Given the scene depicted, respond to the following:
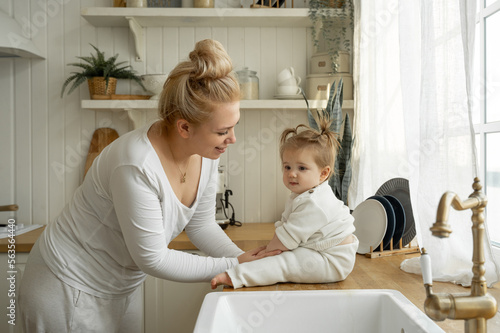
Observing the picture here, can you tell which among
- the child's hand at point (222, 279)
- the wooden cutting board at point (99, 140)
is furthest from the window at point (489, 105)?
the wooden cutting board at point (99, 140)

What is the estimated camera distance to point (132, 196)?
1104mm

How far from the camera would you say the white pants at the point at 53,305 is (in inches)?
50.5

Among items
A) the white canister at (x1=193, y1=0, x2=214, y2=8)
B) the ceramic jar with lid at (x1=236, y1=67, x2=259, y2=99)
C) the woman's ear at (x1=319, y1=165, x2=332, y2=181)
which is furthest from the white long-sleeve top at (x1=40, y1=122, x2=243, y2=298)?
the white canister at (x1=193, y1=0, x2=214, y2=8)

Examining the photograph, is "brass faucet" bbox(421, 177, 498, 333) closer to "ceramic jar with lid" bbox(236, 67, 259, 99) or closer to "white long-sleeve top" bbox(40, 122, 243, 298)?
"white long-sleeve top" bbox(40, 122, 243, 298)

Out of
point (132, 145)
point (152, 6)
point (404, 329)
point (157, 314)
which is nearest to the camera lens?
point (404, 329)

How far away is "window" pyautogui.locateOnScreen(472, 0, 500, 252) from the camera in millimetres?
1396

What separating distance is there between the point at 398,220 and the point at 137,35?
169 cm

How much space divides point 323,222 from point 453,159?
1.26ft

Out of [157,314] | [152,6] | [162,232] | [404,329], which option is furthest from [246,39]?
[404,329]

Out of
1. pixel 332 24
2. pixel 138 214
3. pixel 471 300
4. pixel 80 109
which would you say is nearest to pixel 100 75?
pixel 80 109

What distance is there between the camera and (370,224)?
5.67ft

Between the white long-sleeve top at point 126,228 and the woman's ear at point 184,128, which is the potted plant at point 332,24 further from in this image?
the woman's ear at point 184,128

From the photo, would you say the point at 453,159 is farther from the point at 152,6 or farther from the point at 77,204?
the point at 152,6

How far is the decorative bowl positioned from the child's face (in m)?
1.23
